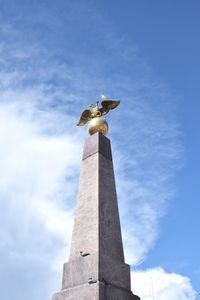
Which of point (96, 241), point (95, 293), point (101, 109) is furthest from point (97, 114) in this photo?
point (95, 293)

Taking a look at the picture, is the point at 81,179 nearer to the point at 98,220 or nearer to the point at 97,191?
the point at 97,191

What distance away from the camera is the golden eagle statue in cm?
995

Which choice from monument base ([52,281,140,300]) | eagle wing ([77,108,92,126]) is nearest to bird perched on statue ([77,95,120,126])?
eagle wing ([77,108,92,126])

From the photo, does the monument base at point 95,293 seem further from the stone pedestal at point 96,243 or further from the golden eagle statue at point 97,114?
the golden eagle statue at point 97,114

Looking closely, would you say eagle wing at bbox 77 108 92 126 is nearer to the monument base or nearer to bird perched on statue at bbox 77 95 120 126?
bird perched on statue at bbox 77 95 120 126

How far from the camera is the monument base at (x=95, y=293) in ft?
22.5

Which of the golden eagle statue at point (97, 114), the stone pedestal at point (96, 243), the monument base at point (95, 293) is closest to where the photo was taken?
the monument base at point (95, 293)

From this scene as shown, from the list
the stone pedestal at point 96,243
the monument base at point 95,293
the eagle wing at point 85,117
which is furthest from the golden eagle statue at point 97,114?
the monument base at point 95,293

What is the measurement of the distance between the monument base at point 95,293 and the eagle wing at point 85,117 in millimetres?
4645

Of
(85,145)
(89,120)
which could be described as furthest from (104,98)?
(85,145)

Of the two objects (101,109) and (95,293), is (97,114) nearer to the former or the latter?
(101,109)

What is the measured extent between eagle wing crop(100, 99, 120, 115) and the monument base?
480cm

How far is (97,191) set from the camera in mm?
8445

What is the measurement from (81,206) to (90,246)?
3.76 ft
